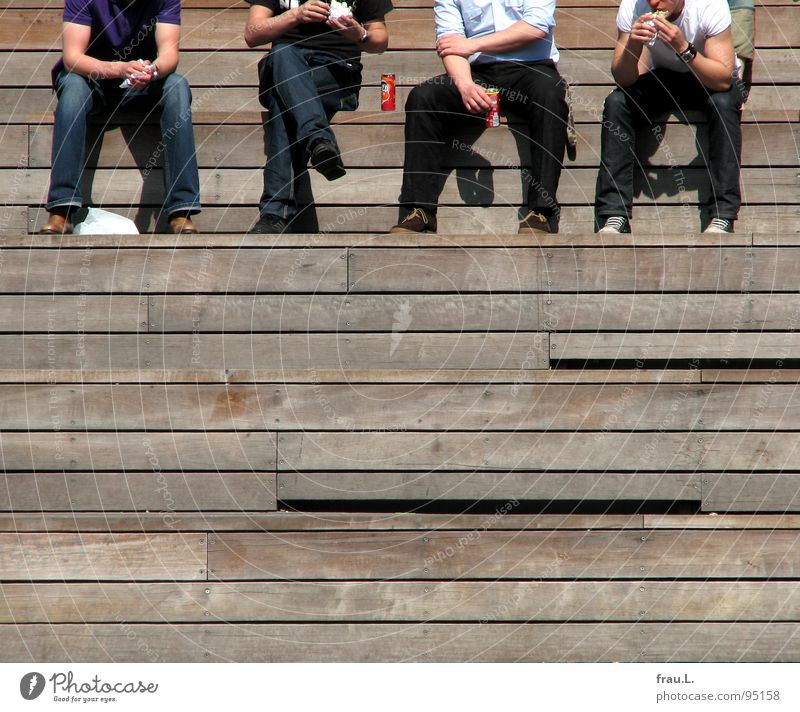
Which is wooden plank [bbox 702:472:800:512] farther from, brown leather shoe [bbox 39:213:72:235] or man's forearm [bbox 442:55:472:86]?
brown leather shoe [bbox 39:213:72:235]

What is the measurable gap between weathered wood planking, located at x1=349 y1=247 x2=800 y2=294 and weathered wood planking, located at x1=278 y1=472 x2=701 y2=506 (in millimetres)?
835

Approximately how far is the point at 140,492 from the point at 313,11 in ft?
8.54

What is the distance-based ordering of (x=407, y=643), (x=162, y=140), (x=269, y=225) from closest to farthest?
1. (x=407, y=643)
2. (x=269, y=225)
3. (x=162, y=140)

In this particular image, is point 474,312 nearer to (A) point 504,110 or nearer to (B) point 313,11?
(A) point 504,110

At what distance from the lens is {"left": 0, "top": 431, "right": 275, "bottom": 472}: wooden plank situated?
3.99 m

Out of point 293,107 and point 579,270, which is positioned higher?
point 293,107

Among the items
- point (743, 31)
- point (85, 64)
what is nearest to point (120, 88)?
point (85, 64)

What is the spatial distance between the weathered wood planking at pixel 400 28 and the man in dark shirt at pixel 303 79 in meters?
0.92

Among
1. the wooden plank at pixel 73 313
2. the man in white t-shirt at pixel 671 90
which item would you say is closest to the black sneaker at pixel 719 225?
the man in white t-shirt at pixel 671 90
